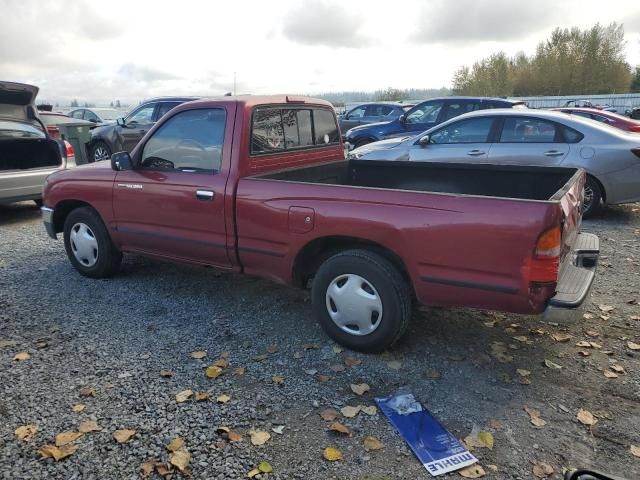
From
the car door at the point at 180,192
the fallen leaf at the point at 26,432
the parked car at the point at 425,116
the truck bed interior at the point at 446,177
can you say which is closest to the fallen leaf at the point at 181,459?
the fallen leaf at the point at 26,432

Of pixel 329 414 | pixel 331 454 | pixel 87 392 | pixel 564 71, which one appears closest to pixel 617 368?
pixel 329 414

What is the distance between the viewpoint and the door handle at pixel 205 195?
4.07 m

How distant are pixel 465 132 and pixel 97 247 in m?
5.68

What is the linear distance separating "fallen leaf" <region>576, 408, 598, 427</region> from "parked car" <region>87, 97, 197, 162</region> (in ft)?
35.3

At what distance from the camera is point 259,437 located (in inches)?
110

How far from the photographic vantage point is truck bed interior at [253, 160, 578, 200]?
169 inches

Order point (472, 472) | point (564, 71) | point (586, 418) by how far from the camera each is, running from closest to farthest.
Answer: point (472, 472) → point (586, 418) → point (564, 71)

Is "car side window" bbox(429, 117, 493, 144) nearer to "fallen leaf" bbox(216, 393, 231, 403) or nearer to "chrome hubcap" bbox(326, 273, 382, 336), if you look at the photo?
"chrome hubcap" bbox(326, 273, 382, 336)

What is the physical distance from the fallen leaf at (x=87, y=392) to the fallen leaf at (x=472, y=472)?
7.37ft

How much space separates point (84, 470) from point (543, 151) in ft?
22.7

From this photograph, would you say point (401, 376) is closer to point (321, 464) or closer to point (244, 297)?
point (321, 464)

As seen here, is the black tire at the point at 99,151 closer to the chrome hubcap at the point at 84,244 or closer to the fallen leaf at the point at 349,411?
the chrome hubcap at the point at 84,244

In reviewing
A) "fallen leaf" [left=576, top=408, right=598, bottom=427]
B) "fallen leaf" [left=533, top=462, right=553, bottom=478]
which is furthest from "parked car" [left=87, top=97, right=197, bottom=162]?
"fallen leaf" [left=533, top=462, right=553, bottom=478]

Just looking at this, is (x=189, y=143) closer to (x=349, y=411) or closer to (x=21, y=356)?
(x=21, y=356)
